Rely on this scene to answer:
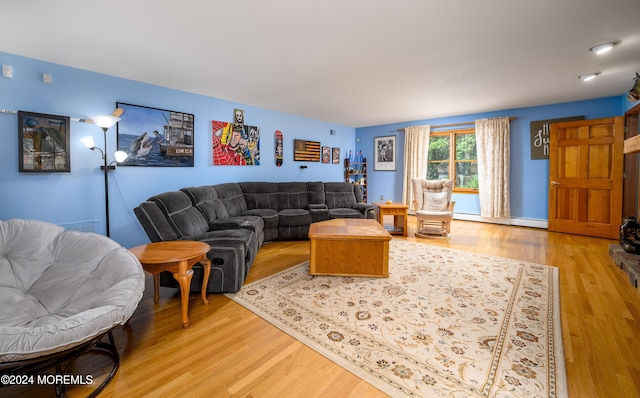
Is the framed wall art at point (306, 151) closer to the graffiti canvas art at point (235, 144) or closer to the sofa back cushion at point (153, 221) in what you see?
the graffiti canvas art at point (235, 144)

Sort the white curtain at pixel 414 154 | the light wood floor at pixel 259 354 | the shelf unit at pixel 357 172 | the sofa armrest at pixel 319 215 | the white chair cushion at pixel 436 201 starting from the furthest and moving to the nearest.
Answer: the shelf unit at pixel 357 172
the white curtain at pixel 414 154
the white chair cushion at pixel 436 201
the sofa armrest at pixel 319 215
the light wood floor at pixel 259 354

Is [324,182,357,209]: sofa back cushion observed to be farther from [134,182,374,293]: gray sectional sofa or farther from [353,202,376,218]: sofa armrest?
[353,202,376,218]: sofa armrest

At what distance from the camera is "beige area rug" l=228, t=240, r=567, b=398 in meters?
1.59

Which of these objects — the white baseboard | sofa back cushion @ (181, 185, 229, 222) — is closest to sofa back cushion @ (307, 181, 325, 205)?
sofa back cushion @ (181, 185, 229, 222)

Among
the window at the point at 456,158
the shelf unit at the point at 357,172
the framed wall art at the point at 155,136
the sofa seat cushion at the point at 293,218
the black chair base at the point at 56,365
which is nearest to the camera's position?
the black chair base at the point at 56,365

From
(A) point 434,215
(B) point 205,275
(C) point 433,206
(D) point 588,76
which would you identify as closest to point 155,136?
(B) point 205,275

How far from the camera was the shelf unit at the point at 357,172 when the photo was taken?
25.6 ft

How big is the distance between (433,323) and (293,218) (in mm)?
2963

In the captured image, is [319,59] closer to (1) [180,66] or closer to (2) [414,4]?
(2) [414,4]

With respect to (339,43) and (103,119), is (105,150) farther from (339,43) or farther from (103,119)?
(339,43)

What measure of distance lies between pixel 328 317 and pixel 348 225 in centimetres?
152

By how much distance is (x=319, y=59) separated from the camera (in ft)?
10.5

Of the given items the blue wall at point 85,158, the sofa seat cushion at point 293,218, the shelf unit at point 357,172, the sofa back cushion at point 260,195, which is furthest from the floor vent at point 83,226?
the shelf unit at point 357,172

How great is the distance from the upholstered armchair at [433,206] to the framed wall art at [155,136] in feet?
13.2
